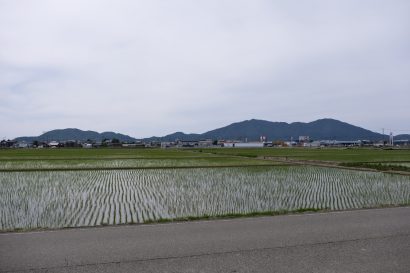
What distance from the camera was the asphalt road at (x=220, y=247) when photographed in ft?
→ 15.8

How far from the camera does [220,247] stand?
18.6 feet

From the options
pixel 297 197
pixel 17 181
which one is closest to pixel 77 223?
pixel 297 197

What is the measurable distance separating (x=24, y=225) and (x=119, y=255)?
395 cm

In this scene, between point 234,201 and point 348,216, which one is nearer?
point 348,216

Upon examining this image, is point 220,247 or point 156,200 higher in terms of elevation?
point 220,247

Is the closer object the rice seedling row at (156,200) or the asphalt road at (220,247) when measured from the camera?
the asphalt road at (220,247)

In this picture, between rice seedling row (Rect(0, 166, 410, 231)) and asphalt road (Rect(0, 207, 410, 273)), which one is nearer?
asphalt road (Rect(0, 207, 410, 273))

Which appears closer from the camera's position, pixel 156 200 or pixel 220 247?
pixel 220 247

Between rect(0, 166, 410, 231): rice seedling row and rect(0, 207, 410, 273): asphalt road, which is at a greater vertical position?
rect(0, 207, 410, 273): asphalt road

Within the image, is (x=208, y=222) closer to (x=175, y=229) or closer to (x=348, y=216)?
(x=175, y=229)

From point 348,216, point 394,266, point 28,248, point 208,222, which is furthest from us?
point 348,216

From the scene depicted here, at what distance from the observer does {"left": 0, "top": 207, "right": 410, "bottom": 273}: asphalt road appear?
4.81m

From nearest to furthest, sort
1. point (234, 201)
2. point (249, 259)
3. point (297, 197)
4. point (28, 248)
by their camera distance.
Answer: point (249, 259), point (28, 248), point (234, 201), point (297, 197)

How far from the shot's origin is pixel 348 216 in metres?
8.05
